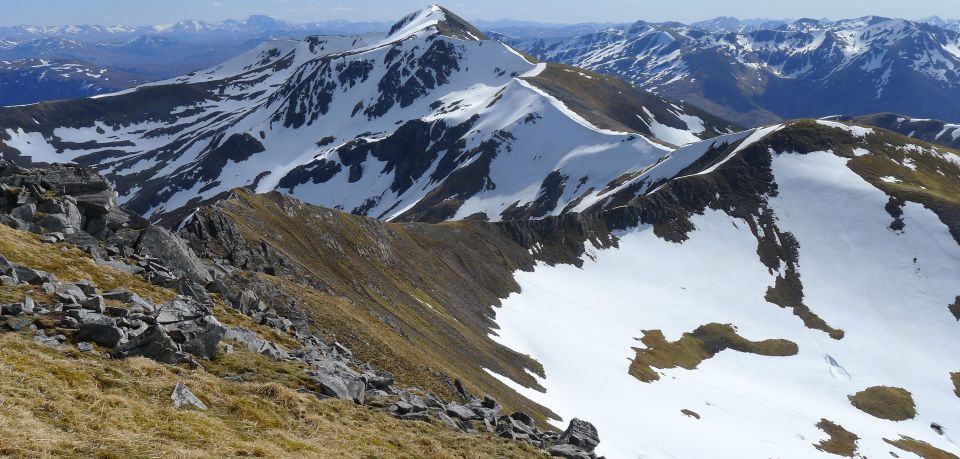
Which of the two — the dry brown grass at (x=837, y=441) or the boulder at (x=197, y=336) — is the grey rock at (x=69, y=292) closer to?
the boulder at (x=197, y=336)

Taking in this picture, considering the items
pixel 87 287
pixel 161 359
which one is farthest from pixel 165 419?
pixel 87 287

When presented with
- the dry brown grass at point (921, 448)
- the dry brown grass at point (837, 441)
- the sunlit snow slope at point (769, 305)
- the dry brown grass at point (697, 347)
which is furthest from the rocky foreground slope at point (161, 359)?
the dry brown grass at point (921, 448)

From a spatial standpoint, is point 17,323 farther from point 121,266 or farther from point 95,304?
point 121,266

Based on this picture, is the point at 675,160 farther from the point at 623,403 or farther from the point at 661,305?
the point at 623,403

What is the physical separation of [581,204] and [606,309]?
61.1 meters

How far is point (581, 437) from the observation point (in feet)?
93.7

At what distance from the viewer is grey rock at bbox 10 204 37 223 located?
29.1 metres

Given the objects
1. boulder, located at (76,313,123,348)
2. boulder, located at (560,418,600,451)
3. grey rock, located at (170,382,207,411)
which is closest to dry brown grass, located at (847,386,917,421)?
boulder, located at (560,418,600,451)

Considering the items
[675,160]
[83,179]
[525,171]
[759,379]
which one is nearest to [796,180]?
[675,160]

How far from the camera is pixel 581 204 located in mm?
158500

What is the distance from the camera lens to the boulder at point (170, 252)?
31.8 meters

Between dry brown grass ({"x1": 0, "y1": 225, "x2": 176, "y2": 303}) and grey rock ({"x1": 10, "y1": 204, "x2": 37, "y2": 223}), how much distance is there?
8.28 ft

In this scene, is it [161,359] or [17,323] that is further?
[161,359]

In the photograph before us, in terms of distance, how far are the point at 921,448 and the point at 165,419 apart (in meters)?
89.2
